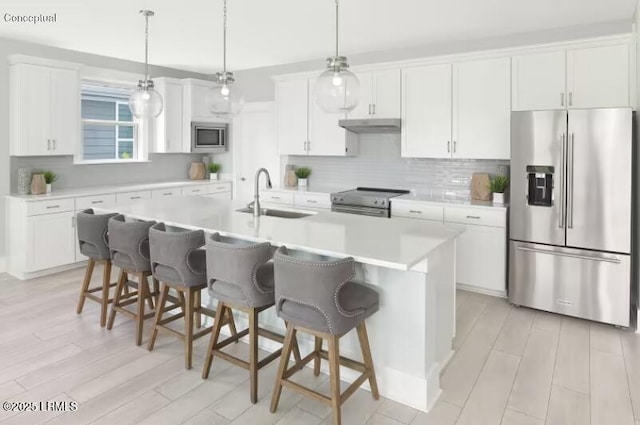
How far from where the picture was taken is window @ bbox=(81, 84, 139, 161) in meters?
6.23

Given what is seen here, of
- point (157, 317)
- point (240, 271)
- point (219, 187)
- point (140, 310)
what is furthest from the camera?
point (219, 187)

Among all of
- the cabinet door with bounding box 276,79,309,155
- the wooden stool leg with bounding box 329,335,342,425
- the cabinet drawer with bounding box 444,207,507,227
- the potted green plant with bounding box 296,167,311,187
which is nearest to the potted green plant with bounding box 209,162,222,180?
the cabinet door with bounding box 276,79,309,155

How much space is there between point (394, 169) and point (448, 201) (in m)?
1.01

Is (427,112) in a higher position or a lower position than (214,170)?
higher

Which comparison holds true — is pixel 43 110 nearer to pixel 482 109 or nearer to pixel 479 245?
pixel 482 109

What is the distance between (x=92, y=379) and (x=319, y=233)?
173 centimetres

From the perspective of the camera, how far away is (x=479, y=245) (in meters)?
4.46

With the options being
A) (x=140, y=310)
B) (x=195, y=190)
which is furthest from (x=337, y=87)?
(x=195, y=190)

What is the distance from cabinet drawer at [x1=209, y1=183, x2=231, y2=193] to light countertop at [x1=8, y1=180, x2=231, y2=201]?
2.1 inches

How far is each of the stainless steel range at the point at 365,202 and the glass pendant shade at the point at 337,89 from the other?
86.2 inches

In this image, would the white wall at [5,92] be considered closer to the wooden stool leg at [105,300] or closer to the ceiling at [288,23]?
the ceiling at [288,23]

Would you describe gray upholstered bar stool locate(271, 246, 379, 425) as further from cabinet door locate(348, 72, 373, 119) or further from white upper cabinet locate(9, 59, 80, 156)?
white upper cabinet locate(9, 59, 80, 156)

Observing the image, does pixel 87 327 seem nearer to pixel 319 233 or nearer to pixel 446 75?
pixel 319 233

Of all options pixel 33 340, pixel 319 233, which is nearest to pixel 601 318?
pixel 319 233
